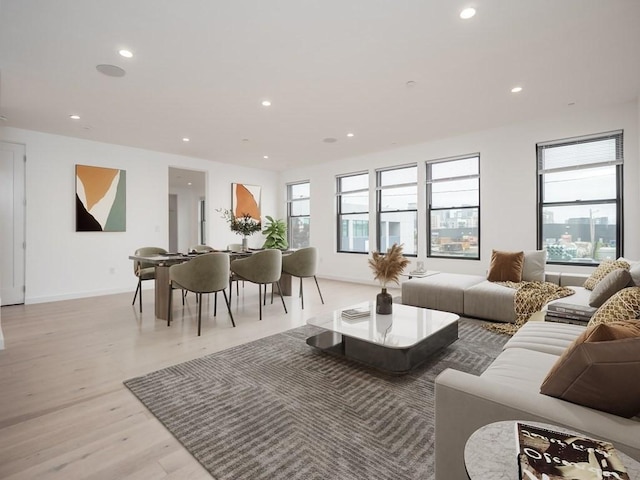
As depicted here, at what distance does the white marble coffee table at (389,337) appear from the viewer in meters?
2.39

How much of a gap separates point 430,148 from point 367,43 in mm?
3450

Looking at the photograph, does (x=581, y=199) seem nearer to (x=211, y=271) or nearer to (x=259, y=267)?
(x=259, y=267)

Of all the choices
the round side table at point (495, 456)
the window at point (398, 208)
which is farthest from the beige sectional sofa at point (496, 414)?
the window at point (398, 208)

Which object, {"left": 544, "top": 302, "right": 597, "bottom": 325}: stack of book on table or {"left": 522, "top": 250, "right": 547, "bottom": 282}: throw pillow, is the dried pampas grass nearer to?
{"left": 544, "top": 302, "right": 597, "bottom": 325}: stack of book on table

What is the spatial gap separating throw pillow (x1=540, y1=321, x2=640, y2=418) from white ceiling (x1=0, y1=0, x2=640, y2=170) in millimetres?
2349

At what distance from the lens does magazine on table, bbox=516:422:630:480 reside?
25.8 inches

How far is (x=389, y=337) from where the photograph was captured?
8.05 ft

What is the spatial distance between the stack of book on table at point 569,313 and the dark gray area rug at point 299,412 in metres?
0.56

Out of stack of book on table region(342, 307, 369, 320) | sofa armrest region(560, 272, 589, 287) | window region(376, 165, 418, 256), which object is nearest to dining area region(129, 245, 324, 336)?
stack of book on table region(342, 307, 369, 320)

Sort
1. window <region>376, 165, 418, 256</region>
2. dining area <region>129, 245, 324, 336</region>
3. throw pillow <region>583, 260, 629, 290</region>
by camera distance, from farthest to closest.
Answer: window <region>376, 165, 418, 256</region>
dining area <region>129, 245, 324, 336</region>
throw pillow <region>583, 260, 629, 290</region>

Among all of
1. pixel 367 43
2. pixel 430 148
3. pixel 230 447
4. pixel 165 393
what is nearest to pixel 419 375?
pixel 230 447

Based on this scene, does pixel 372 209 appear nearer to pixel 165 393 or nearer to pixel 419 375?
pixel 419 375

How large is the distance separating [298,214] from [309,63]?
545cm

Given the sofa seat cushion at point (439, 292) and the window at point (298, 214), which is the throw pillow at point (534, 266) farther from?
the window at point (298, 214)
